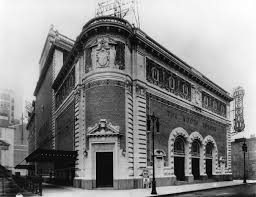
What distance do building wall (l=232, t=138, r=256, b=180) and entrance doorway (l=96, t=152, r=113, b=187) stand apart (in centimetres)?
3186

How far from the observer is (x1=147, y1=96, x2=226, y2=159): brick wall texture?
31.2 meters

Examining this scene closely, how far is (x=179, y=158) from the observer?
3534cm

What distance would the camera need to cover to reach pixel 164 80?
3353 centimetres

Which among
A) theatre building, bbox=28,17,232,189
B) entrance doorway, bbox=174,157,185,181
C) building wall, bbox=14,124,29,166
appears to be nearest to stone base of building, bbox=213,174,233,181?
theatre building, bbox=28,17,232,189

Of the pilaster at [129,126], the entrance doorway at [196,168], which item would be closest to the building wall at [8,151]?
the entrance doorway at [196,168]

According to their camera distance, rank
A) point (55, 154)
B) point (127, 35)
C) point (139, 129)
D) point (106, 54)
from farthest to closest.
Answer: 1. point (127, 35)
2. point (139, 129)
3. point (55, 154)
4. point (106, 54)

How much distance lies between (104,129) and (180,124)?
40.4ft

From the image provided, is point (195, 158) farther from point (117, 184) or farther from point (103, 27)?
point (103, 27)

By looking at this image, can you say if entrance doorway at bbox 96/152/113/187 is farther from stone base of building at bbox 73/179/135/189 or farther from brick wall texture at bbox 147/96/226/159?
brick wall texture at bbox 147/96/226/159

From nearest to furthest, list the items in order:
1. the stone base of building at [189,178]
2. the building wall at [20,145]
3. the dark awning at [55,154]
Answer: the dark awning at [55,154] < the stone base of building at [189,178] < the building wall at [20,145]

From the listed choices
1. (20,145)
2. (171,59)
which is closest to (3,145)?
(20,145)

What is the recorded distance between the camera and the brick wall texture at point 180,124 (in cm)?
3123

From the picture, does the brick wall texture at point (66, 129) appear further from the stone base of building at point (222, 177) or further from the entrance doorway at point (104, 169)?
the stone base of building at point (222, 177)

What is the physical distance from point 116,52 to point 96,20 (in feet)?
10.6
